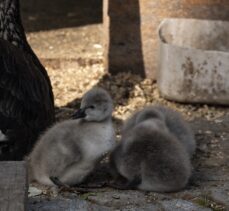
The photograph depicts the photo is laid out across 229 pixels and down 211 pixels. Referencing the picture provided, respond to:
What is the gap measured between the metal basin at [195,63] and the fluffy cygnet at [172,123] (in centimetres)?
105

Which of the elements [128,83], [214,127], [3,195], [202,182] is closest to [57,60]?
[128,83]

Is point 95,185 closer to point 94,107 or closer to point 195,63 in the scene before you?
point 94,107

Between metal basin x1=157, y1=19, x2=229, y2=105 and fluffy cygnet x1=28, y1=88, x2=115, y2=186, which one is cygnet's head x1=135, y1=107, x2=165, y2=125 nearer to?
fluffy cygnet x1=28, y1=88, x2=115, y2=186

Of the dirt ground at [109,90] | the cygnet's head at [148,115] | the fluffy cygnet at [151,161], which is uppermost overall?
the cygnet's head at [148,115]

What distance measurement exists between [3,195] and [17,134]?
91cm

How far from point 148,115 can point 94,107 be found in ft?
1.55

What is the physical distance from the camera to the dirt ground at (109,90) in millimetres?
3336

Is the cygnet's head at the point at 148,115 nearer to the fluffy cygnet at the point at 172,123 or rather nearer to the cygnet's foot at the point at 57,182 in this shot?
the fluffy cygnet at the point at 172,123

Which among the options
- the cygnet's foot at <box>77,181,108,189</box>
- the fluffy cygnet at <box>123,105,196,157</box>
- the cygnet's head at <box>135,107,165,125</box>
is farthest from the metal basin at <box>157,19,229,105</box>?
the cygnet's foot at <box>77,181,108,189</box>

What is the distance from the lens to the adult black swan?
11.7ft

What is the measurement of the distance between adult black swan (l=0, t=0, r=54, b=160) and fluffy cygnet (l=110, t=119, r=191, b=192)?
0.50 meters

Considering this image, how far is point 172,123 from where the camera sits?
3939 millimetres

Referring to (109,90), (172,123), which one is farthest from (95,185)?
(109,90)

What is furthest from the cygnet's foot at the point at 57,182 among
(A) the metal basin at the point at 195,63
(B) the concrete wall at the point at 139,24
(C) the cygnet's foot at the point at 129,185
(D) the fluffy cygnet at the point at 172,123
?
(B) the concrete wall at the point at 139,24
